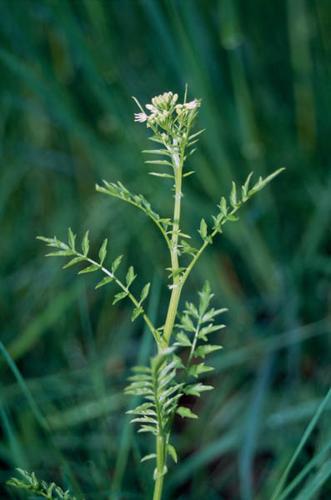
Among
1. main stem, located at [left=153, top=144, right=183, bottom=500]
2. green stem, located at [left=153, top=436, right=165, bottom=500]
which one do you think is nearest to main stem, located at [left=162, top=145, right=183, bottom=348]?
main stem, located at [left=153, top=144, right=183, bottom=500]

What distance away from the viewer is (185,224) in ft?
6.05

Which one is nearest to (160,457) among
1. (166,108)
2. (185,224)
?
(166,108)

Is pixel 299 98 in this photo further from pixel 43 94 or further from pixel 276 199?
pixel 43 94

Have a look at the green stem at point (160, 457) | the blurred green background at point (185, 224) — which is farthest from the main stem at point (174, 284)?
the blurred green background at point (185, 224)

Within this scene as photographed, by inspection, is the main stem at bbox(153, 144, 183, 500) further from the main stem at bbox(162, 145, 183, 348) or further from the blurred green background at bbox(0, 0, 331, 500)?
the blurred green background at bbox(0, 0, 331, 500)

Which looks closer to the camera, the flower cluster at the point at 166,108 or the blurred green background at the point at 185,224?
the flower cluster at the point at 166,108

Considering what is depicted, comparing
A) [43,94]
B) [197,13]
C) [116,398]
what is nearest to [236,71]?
[197,13]

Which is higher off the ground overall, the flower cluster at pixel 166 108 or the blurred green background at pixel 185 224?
the flower cluster at pixel 166 108

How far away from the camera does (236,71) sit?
189 centimetres

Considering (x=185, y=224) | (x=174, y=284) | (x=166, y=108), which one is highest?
(x=166, y=108)

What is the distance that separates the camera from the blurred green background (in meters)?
1.46

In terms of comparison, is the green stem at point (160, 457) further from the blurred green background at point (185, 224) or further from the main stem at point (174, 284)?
the blurred green background at point (185, 224)

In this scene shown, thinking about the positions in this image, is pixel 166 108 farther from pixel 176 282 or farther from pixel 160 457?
pixel 160 457

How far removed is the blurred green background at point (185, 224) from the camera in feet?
4.78
